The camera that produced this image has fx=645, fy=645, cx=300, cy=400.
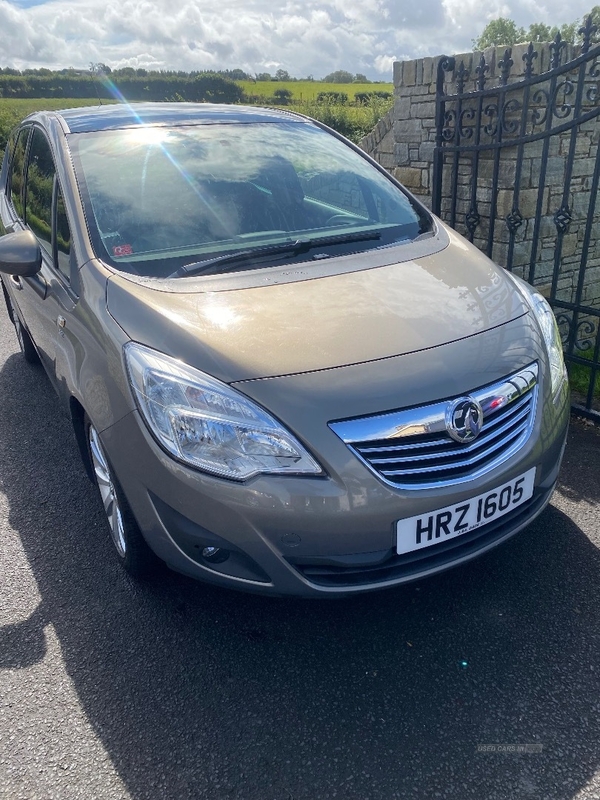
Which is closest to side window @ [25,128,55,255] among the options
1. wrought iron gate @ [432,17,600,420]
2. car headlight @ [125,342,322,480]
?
car headlight @ [125,342,322,480]

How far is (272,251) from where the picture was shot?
2.66 meters

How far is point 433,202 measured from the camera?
4824 mm

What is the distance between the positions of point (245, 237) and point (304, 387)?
1.09 metres

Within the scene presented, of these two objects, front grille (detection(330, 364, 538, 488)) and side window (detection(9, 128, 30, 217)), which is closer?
front grille (detection(330, 364, 538, 488))

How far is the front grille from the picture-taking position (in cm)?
190

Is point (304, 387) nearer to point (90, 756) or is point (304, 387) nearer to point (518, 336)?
point (518, 336)

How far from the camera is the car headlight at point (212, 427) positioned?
1890mm

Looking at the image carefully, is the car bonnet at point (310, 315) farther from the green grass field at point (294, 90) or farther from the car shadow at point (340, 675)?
the green grass field at point (294, 90)

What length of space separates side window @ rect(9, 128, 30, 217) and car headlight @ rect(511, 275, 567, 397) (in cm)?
295

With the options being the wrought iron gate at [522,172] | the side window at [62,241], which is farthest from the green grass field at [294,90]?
the side window at [62,241]

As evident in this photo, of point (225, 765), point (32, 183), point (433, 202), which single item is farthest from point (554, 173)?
point (225, 765)

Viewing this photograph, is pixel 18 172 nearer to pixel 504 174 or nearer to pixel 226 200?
pixel 226 200

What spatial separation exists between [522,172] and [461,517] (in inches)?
135

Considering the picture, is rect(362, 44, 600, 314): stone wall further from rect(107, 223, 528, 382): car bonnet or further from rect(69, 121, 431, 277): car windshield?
rect(107, 223, 528, 382): car bonnet
